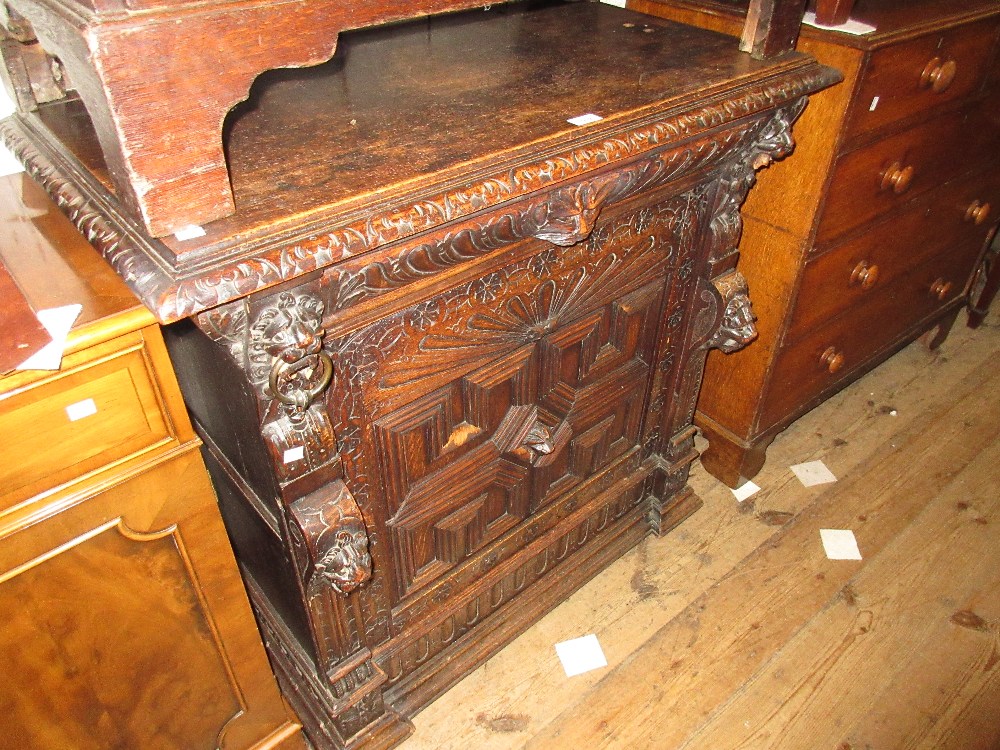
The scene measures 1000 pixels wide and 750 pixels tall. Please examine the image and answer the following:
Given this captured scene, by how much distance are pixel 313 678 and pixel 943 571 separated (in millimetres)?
1597

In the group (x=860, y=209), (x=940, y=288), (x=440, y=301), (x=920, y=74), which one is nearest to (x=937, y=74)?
(x=920, y=74)

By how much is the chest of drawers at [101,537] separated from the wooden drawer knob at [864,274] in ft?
5.35

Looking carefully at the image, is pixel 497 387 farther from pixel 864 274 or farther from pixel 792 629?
pixel 864 274

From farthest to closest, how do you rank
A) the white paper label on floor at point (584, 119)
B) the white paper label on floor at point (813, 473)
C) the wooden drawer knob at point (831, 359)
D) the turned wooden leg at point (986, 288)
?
1. the turned wooden leg at point (986, 288)
2. the white paper label on floor at point (813, 473)
3. the wooden drawer knob at point (831, 359)
4. the white paper label on floor at point (584, 119)

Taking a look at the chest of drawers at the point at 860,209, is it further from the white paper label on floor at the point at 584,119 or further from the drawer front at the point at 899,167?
the white paper label on floor at the point at 584,119

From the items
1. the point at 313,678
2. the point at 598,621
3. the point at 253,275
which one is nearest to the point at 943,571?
the point at 598,621

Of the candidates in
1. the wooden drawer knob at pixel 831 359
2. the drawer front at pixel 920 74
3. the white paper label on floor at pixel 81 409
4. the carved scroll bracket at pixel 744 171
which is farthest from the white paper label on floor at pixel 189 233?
the wooden drawer knob at pixel 831 359

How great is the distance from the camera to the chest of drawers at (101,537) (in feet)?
2.88

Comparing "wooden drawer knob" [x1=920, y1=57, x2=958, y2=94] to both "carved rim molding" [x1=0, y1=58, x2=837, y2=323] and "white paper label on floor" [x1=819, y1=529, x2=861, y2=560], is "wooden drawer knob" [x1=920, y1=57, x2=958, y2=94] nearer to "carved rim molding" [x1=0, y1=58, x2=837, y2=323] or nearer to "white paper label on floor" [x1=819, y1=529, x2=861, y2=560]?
"carved rim molding" [x1=0, y1=58, x2=837, y2=323]

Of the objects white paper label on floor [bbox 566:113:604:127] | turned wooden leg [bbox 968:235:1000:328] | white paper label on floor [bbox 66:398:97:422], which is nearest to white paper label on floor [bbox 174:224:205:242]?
white paper label on floor [bbox 66:398:97:422]

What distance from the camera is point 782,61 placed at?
4.41 feet

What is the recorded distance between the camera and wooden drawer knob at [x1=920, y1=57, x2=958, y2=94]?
163 centimetres

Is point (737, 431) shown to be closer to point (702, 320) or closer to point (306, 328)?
point (702, 320)

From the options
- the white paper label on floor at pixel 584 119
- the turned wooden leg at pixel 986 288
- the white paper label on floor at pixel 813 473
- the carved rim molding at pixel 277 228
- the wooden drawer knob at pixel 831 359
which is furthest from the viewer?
the turned wooden leg at pixel 986 288
